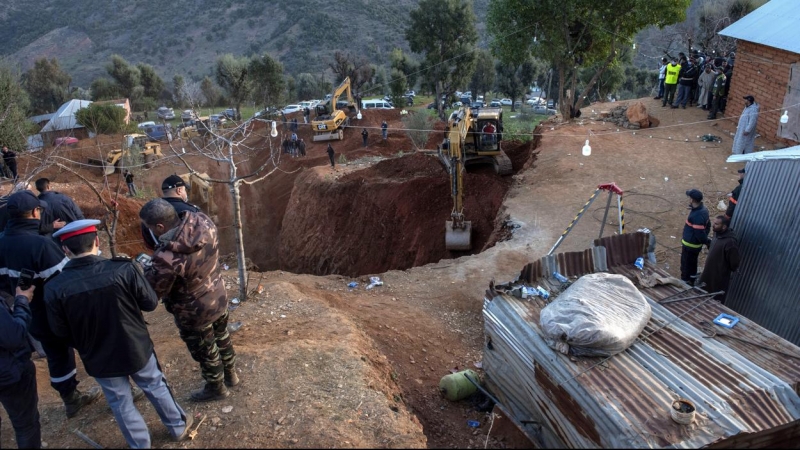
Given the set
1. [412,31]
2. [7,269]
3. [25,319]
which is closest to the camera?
[25,319]

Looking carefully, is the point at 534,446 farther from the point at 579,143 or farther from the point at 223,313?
the point at 579,143

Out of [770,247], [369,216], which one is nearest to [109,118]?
[369,216]

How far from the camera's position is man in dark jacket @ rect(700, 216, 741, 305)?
20.2ft

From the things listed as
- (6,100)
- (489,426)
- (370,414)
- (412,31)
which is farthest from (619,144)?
(6,100)

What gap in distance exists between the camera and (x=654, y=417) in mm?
3688

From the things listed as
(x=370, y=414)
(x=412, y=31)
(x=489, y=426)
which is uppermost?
(x=412, y=31)

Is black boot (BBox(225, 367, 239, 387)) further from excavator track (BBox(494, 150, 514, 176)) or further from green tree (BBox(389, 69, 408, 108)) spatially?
green tree (BBox(389, 69, 408, 108))

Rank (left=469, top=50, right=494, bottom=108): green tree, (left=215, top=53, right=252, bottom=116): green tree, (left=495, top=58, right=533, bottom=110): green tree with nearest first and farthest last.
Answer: (left=215, top=53, right=252, bottom=116): green tree, (left=495, top=58, right=533, bottom=110): green tree, (left=469, top=50, right=494, bottom=108): green tree

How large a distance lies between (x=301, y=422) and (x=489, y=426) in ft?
6.76

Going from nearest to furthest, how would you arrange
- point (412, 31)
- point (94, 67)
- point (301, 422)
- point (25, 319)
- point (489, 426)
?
point (25, 319)
point (301, 422)
point (489, 426)
point (412, 31)
point (94, 67)

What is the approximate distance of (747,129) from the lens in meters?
11.6

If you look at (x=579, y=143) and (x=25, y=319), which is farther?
(x=579, y=143)

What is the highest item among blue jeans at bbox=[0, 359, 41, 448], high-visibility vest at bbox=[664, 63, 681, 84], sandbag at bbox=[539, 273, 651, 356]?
high-visibility vest at bbox=[664, 63, 681, 84]

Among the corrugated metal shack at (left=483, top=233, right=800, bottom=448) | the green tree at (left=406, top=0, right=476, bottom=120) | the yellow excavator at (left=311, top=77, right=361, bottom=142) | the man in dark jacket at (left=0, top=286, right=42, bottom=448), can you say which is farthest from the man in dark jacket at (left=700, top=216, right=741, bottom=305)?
the green tree at (left=406, top=0, right=476, bottom=120)
